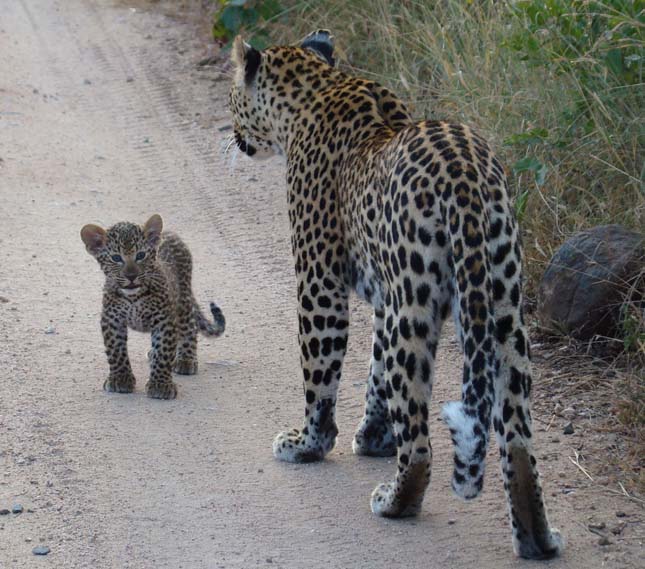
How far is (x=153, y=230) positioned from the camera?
685 cm

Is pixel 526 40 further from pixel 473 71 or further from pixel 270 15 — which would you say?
pixel 270 15

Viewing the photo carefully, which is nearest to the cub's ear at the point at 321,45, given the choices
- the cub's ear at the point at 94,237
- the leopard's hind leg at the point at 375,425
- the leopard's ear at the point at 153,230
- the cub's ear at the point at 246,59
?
the cub's ear at the point at 246,59

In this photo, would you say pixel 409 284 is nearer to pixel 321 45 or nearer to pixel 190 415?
pixel 190 415

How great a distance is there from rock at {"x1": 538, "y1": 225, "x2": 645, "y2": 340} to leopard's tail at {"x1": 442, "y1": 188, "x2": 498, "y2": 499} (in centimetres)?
222

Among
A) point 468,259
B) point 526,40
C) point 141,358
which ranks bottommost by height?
point 141,358

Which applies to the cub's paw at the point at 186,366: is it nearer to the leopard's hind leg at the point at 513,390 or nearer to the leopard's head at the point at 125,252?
the leopard's head at the point at 125,252

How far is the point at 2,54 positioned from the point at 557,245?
27.4 feet

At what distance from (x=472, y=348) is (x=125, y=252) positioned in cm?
262

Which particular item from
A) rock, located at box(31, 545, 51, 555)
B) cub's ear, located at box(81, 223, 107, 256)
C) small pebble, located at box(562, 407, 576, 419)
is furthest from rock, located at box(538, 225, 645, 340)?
rock, located at box(31, 545, 51, 555)

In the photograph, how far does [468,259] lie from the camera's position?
4652 mm

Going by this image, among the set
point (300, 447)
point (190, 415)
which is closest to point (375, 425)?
point (300, 447)

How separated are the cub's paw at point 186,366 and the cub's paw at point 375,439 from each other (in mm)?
1405

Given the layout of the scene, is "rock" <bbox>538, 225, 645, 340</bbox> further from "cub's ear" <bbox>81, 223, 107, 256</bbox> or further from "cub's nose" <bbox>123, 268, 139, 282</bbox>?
"cub's ear" <bbox>81, 223, 107, 256</bbox>

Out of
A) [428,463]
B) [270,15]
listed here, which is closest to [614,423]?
[428,463]
